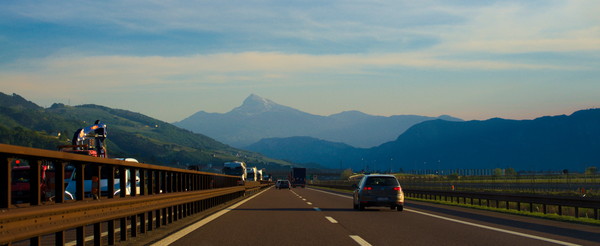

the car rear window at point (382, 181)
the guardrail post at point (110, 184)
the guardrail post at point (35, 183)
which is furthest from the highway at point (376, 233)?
the car rear window at point (382, 181)

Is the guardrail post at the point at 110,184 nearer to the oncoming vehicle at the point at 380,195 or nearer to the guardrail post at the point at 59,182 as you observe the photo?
the guardrail post at the point at 59,182

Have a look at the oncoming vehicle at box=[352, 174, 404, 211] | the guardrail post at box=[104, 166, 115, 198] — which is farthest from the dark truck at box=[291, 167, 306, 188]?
the guardrail post at box=[104, 166, 115, 198]

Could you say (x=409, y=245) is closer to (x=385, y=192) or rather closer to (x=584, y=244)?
(x=584, y=244)

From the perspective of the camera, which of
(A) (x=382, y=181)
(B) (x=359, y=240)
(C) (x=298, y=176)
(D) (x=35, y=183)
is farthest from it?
(C) (x=298, y=176)

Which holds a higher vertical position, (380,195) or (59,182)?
(59,182)

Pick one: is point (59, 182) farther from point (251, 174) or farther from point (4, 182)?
point (251, 174)

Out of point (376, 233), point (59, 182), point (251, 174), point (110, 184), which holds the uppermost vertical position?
point (59, 182)

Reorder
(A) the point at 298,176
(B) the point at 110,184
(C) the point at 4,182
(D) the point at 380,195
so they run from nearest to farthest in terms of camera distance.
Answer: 1. (C) the point at 4,182
2. (B) the point at 110,184
3. (D) the point at 380,195
4. (A) the point at 298,176

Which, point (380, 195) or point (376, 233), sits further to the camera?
point (380, 195)

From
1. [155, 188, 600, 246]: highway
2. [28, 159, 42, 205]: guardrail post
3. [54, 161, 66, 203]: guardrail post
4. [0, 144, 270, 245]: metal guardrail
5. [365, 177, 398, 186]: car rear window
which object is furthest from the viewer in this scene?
[365, 177, 398, 186]: car rear window

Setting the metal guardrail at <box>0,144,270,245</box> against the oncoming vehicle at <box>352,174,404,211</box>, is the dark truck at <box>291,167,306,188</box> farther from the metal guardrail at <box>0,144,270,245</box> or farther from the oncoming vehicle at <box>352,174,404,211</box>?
the metal guardrail at <box>0,144,270,245</box>

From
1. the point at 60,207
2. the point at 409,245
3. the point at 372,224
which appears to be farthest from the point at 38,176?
the point at 372,224

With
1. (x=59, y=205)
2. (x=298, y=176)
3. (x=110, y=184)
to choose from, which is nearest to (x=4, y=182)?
(x=59, y=205)

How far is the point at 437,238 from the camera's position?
1295 cm
